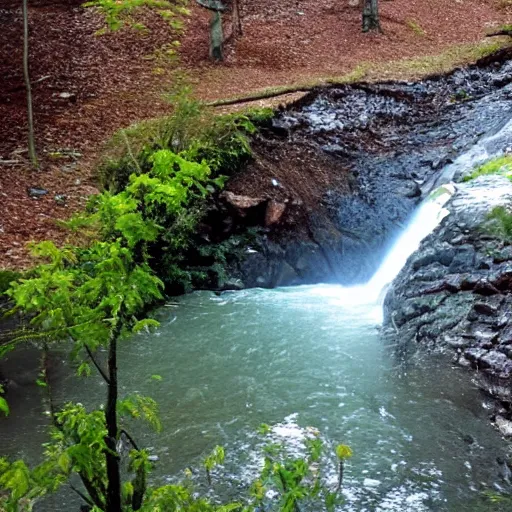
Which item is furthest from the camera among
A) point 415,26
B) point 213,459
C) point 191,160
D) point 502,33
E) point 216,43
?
point 415,26

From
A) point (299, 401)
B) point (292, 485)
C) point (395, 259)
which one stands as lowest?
point (299, 401)

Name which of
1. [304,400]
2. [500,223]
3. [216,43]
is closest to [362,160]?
[500,223]

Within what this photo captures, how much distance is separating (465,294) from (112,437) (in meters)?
4.39

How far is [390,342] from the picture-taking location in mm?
6312

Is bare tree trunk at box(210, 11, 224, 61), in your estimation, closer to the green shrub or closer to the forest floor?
the forest floor

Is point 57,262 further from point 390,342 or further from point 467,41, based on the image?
point 467,41

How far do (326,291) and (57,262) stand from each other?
6087 millimetres

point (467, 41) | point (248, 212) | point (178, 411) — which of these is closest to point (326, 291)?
point (248, 212)

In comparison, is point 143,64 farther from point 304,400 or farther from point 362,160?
point 304,400

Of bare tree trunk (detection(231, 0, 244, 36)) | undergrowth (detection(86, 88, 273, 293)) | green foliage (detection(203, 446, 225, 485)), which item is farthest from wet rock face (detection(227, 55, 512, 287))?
bare tree trunk (detection(231, 0, 244, 36))

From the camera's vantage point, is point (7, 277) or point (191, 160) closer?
point (7, 277)

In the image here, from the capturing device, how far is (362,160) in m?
9.98

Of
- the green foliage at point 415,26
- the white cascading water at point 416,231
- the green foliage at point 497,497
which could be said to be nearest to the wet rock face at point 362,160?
the white cascading water at point 416,231

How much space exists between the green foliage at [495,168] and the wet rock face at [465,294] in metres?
0.29
